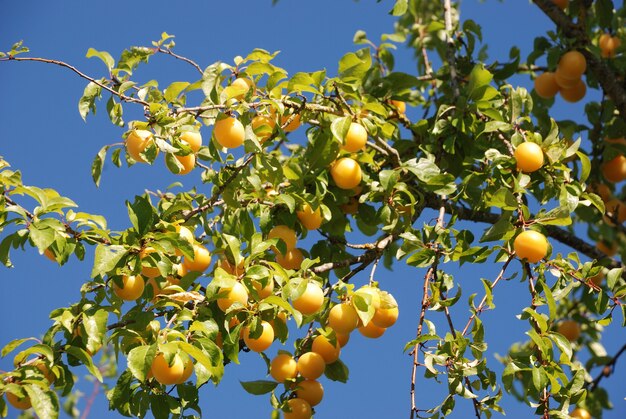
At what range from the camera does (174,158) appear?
5.62ft

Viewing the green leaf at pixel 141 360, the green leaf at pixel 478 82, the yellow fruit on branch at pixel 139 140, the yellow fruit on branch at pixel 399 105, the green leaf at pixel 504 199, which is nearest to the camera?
the green leaf at pixel 141 360

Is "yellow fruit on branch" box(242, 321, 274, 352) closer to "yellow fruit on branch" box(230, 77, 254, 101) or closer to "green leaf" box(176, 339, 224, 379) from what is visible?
"green leaf" box(176, 339, 224, 379)

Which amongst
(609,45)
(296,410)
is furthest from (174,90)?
(609,45)

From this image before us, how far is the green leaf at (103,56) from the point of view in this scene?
6.07 feet

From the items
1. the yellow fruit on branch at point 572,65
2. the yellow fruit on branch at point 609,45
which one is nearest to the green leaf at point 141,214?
the yellow fruit on branch at point 572,65

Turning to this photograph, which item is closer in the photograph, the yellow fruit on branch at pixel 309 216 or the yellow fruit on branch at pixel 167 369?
the yellow fruit on branch at pixel 167 369

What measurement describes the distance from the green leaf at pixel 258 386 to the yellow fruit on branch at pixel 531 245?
70cm

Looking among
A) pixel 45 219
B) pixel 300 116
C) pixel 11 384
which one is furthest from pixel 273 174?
pixel 11 384

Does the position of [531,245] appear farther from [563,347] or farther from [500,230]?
[563,347]

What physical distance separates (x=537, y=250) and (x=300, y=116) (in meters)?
0.68

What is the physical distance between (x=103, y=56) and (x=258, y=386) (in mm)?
911

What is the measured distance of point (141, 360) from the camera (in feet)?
4.98

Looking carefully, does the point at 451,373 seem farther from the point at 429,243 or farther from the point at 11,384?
the point at 11,384

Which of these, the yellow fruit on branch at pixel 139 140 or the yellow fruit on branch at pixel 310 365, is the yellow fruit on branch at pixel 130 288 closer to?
the yellow fruit on branch at pixel 139 140
